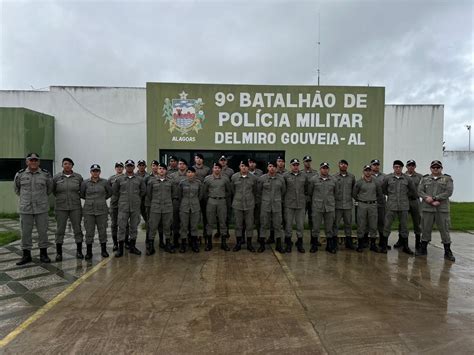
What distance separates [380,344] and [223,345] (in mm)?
1357

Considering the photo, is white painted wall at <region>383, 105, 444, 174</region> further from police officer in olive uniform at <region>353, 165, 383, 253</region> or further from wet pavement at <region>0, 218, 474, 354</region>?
wet pavement at <region>0, 218, 474, 354</region>

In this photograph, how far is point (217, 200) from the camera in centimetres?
707

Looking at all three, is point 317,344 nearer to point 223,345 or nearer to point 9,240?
point 223,345

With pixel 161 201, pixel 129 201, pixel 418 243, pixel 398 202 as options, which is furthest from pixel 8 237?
pixel 418 243

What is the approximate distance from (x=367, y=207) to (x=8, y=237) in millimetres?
7310

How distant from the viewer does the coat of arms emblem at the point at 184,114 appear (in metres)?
9.62

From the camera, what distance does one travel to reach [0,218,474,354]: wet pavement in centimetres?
333

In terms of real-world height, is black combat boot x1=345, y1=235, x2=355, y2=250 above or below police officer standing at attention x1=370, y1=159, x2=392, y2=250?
below

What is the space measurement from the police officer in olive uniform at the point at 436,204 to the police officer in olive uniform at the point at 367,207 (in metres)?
0.83

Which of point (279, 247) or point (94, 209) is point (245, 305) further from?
point (94, 209)

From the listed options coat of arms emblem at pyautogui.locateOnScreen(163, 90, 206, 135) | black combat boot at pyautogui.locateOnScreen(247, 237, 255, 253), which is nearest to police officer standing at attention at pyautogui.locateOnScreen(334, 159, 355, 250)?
black combat boot at pyautogui.locateOnScreen(247, 237, 255, 253)

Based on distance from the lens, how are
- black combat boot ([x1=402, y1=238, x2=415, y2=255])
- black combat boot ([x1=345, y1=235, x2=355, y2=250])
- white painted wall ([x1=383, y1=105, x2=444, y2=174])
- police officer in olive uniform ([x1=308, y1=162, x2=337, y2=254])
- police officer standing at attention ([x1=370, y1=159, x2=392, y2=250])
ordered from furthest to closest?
white painted wall ([x1=383, y1=105, x2=444, y2=174]) < police officer standing at attention ([x1=370, y1=159, x2=392, y2=250]) < black combat boot ([x1=345, y1=235, x2=355, y2=250]) < police officer in olive uniform ([x1=308, y1=162, x2=337, y2=254]) < black combat boot ([x1=402, y1=238, x2=415, y2=255])

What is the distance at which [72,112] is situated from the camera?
1356 cm

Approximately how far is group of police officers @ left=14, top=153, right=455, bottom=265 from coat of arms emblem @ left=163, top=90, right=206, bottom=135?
2.59 meters
